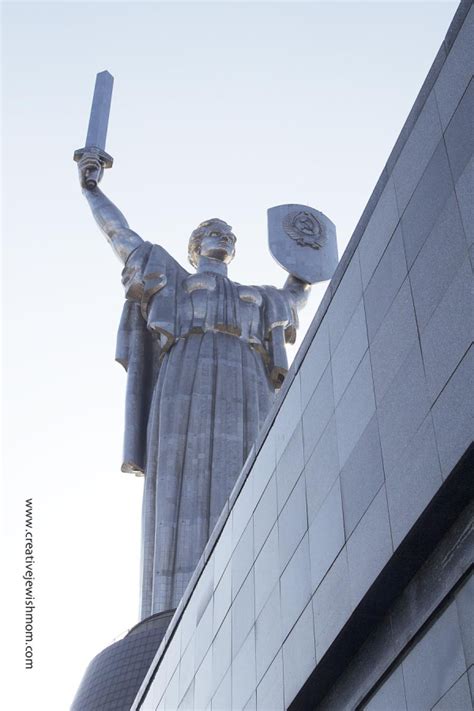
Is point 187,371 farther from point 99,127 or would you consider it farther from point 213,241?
point 99,127

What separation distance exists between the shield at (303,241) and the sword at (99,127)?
6011 mm

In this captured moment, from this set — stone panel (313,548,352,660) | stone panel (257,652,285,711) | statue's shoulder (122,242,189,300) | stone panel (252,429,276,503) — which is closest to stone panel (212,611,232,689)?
stone panel (257,652,285,711)

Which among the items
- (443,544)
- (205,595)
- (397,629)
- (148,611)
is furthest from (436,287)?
(148,611)

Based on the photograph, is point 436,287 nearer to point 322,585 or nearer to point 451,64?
point 451,64

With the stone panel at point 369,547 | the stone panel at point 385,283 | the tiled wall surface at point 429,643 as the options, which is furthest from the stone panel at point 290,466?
the tiled wall surface at point 429,643

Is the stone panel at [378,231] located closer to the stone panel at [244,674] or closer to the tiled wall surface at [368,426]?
the tiled wall surface at [368,426]

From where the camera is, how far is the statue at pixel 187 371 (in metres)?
26.2

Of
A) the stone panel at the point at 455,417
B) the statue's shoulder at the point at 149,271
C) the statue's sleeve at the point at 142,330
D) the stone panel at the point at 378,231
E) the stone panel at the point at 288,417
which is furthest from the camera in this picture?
the statue's shoulder at the point at 149,271

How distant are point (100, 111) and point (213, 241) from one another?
5974mm

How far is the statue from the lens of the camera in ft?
86.0

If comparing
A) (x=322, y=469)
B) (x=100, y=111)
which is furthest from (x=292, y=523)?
(x=100, y=111)

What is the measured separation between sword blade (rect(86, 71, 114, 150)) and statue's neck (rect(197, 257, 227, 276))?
15.5 ft

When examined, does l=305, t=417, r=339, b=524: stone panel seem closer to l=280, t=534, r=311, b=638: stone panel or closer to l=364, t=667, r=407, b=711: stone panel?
l=280, t=534, r=311, b=638: stone panel

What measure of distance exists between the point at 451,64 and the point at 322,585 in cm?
463
